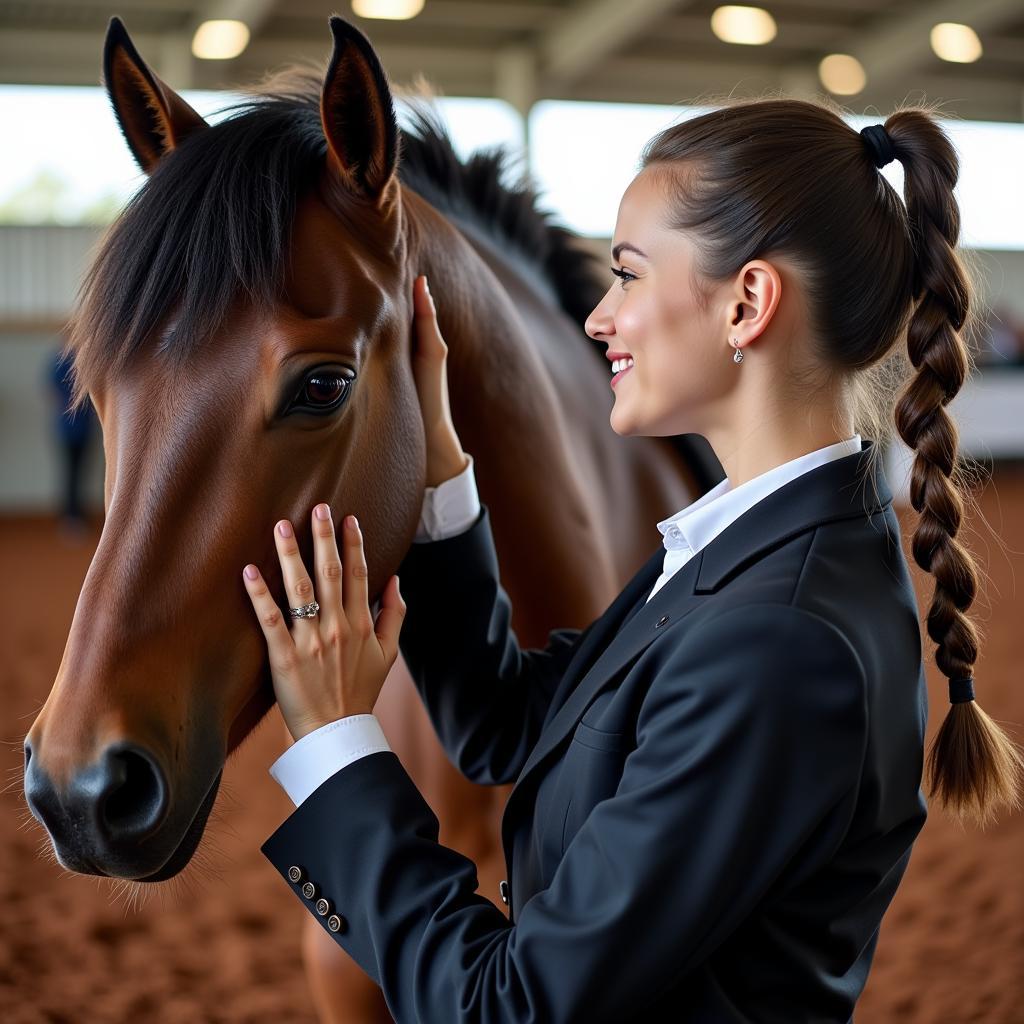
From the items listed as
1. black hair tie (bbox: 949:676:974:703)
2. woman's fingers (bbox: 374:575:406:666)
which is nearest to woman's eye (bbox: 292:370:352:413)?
woman's fingers (bbox: 374:575:406:666)

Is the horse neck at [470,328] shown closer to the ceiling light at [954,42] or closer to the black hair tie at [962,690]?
the black hair tie at [962,690]

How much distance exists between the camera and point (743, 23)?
390 inches

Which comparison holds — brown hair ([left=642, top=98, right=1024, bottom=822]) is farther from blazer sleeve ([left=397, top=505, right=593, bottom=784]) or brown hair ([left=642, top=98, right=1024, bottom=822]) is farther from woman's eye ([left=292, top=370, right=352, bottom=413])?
blazer sleeve ([left=397, top=505, right=593, bottom=784])

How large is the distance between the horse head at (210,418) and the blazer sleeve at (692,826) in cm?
29

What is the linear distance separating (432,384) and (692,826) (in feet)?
1.99

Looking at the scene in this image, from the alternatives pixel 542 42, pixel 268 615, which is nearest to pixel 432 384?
pixel 268 615

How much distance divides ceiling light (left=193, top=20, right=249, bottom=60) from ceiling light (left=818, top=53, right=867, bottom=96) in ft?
19.3

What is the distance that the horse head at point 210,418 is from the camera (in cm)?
89

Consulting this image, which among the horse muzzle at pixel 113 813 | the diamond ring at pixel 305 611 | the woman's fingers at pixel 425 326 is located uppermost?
the woman's fingers at pixel 425 326

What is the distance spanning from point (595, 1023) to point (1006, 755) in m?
0.45

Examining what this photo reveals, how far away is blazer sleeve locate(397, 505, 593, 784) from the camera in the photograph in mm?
1333

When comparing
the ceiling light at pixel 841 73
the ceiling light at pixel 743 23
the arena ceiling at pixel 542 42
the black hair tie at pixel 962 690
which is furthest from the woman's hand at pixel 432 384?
the ceiling light at pixel 841 73

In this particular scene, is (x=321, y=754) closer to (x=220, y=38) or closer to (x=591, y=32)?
(x=220, y=38)

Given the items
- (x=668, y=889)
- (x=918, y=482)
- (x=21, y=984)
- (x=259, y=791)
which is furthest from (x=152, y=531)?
(x=259, y=791)
